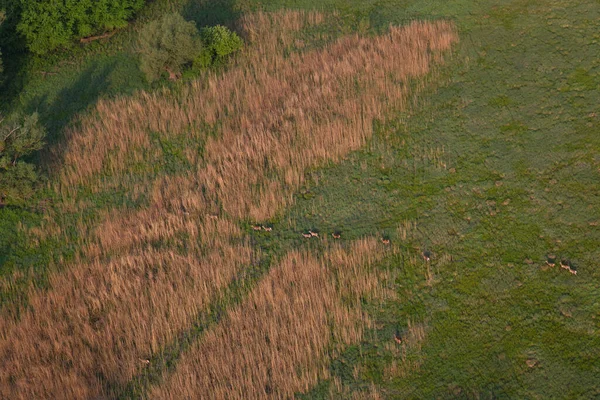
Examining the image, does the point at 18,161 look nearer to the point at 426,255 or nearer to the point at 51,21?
the point at 51,21

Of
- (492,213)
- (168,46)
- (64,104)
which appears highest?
(168,46)

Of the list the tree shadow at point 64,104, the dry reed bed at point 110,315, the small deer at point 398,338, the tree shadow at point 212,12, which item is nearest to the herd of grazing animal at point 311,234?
the dry reed bed at point 110,315

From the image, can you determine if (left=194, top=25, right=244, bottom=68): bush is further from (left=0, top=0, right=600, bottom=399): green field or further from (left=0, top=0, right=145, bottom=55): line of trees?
(left=0, top=0, right=145, bottom=55): line of trees

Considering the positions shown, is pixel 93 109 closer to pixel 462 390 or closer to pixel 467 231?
pixel 467 231

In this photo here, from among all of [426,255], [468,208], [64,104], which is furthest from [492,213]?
[64,104]

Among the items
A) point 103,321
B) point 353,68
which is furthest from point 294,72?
point 103,321

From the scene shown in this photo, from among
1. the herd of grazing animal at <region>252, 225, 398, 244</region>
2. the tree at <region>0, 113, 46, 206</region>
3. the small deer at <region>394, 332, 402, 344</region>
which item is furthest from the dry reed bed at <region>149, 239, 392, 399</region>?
the tree at <region>0, 113, 46, 206</region>
